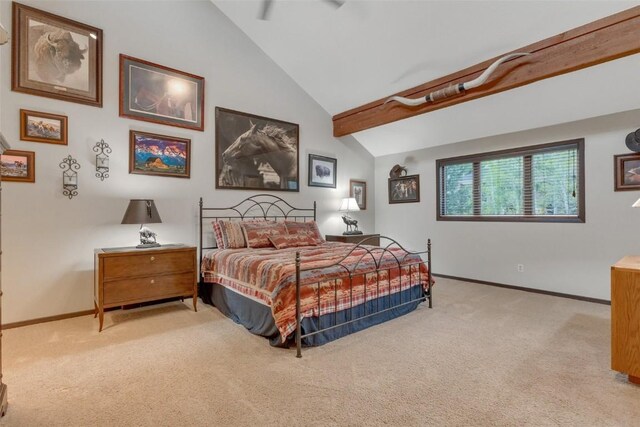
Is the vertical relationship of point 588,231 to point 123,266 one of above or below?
above

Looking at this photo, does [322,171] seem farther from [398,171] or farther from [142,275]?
[142,275]

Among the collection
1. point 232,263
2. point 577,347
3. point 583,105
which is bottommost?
point 577,347

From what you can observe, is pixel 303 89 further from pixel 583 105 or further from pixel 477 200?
pixel 583 105

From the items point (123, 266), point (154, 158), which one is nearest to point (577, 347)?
point (123, 266)

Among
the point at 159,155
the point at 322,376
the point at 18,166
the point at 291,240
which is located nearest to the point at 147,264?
the point at 159,155

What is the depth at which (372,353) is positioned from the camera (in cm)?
253

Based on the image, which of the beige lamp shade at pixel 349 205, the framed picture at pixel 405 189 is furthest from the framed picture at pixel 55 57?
the framed picture at pixel 405 189

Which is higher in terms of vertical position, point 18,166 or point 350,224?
point 18,166

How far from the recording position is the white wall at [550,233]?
386 centimetres

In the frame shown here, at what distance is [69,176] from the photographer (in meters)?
3.35

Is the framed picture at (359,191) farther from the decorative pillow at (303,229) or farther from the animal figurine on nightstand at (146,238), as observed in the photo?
the animal figurine on nightstand at (146,238)

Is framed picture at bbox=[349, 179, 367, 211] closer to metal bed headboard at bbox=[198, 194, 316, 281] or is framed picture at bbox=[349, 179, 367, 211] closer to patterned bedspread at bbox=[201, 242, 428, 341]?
metal bed headboard at bbox=[198, 194, 316, 281]

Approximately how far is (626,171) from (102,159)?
6071 millimetres

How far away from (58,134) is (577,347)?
5.28 meters
